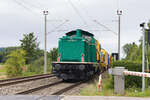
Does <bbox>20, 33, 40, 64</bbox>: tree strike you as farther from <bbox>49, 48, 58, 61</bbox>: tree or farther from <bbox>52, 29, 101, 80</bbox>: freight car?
<bbox>52, 29, 101, 80</bbox>: freight car

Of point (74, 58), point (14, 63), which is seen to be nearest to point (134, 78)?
point (74, 58)

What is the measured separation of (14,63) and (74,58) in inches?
402

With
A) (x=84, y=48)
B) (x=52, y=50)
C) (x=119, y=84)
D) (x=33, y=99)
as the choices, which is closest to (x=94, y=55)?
(x=84, y=48)

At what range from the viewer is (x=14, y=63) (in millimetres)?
22156

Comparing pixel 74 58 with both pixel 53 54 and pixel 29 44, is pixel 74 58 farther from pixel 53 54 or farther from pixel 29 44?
pixel 29 44

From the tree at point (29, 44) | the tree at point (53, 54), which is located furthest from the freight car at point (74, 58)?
the tree at point (29, 44)

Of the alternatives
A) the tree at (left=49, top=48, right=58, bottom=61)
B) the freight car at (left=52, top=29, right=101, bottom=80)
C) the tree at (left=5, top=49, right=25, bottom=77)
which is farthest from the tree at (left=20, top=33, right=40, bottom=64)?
the freight car at (left=52, top=29, right=101, bottom=80)

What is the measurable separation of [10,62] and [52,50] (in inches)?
1033

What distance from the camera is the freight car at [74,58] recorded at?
13.8m

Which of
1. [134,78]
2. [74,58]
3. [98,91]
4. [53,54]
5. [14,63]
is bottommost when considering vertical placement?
[98,91]

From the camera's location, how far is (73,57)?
1452cm

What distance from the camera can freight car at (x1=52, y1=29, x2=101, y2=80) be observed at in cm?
1379

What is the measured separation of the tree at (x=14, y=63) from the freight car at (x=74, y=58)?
8986 mm

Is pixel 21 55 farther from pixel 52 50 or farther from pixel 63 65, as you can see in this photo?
pixel 52 50
